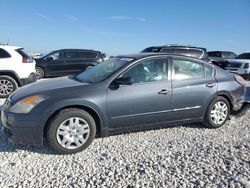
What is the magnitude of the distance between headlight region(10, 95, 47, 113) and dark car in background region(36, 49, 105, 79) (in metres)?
10.2

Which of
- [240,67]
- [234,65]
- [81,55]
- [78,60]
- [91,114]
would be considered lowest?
[91,114]

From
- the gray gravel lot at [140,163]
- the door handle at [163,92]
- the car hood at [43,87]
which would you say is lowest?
the gray gravel lot at [140,163]

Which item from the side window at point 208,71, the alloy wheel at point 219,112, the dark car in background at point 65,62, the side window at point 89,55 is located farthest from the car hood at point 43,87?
the side window at point 89,55

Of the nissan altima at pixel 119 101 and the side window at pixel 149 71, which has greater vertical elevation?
the side window at pixel 149 71

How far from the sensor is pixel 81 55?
1499cm

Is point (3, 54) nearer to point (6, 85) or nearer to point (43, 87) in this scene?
point (6, 85)

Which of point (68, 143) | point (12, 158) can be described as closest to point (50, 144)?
point (68, 143)

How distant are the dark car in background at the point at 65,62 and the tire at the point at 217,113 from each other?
9660 mm

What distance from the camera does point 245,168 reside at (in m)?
3.64

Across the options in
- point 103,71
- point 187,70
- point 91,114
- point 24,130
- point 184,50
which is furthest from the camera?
point 184,50

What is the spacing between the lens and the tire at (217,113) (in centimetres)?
535

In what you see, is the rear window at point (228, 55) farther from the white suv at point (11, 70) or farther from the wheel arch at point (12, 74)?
the wheel arch at point (12, 74)

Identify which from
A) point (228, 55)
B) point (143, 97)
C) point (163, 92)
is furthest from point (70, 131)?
point (228, 55)

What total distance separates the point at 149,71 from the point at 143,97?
0.52 meters
